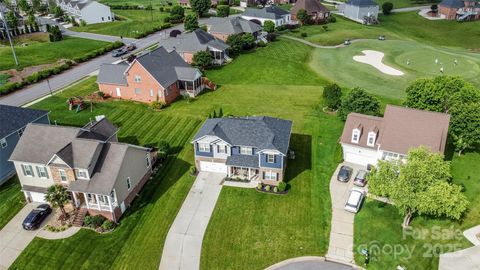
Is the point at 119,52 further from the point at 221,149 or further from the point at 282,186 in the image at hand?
the point at 282,186

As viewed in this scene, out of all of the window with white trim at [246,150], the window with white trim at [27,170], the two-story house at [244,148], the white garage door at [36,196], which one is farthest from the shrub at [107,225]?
the window with white trim at [246,150]

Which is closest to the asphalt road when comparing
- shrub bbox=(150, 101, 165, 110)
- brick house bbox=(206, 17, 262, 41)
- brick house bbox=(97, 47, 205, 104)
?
brick house bbox=(97, 47, 205, 104)

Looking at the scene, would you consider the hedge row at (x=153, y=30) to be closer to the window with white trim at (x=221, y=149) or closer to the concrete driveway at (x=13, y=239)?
the window with white trim at (x=221, y=149)

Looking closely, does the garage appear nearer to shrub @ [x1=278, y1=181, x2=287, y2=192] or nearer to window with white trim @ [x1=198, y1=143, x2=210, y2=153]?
window with white trim @ [x1=198, y1=143, x2=210, y2=153]

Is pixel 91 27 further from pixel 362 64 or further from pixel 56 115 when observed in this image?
pixel 362 64

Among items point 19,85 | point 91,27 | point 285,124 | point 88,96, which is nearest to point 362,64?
point 285,124

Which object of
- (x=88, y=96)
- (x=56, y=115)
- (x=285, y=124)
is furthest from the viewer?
(x=88, y=96)

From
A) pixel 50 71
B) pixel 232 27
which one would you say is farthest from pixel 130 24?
pixel 50 71
